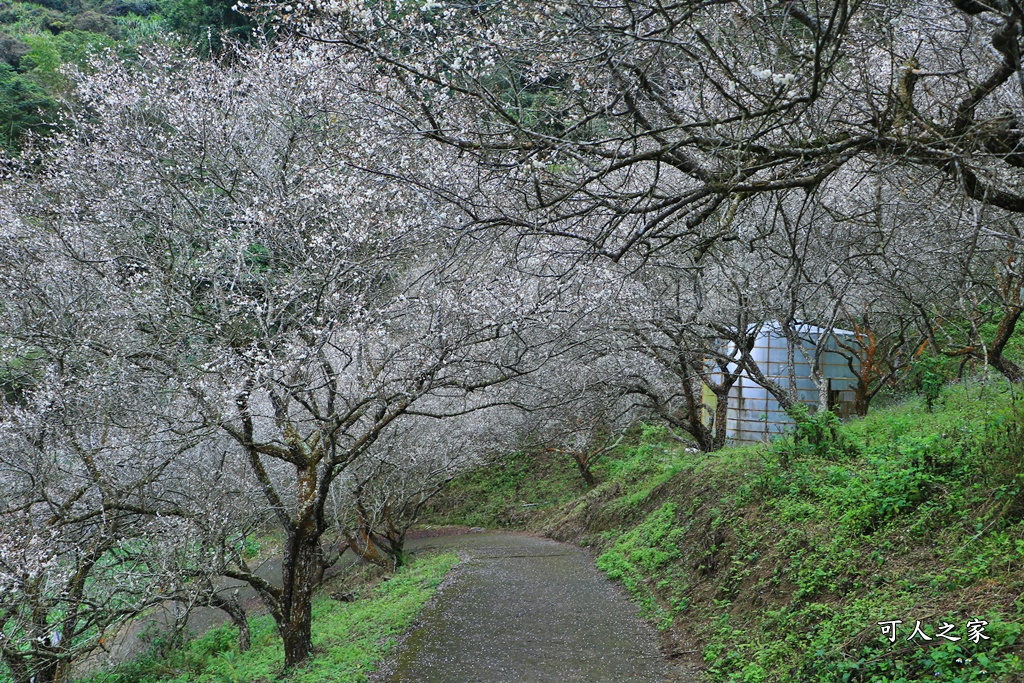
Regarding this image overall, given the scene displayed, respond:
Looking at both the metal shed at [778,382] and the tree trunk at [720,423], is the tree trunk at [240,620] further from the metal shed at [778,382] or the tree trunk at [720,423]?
the metal shed at [778,382]

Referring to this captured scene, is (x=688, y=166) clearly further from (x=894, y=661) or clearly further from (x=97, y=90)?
(x=97, y=90)

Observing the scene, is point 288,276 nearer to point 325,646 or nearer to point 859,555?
point 325,646

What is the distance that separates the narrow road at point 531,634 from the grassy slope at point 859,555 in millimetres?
560

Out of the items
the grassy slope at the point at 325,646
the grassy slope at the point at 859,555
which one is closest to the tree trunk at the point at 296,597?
the grassy slope at the point at 325,646

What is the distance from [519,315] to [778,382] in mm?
10701

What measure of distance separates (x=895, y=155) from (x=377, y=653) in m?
7.27

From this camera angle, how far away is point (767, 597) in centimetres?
700

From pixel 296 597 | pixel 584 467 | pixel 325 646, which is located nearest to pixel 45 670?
pixel 296 597

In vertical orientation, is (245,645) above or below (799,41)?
below

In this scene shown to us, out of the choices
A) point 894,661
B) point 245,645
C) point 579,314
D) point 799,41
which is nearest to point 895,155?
point 799,41

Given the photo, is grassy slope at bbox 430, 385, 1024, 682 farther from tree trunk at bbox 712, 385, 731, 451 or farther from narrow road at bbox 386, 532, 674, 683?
tree trunk at bbox 712, 385, 731, 451

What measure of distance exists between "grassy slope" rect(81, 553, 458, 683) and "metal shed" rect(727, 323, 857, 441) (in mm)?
7891

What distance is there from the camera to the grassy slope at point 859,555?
4.77 metres

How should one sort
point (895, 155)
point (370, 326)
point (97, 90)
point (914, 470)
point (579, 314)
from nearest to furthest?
point (895, 155), point (914, 470), point (370, 326), point (579, 314), point (97, 90)
